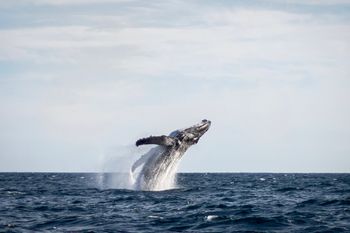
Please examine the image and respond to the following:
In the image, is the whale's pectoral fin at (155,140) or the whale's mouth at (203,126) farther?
the whale's mouth at (203,126)

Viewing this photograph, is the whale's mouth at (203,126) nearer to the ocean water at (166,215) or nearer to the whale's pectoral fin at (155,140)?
the whale's pectoral fin at (155,140)

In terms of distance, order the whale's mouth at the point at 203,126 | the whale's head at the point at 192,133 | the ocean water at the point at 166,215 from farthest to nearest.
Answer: the whale's mouth at the point at 203,126
the whale's head at the point at 192,133
the ocean water at the point at 166,215

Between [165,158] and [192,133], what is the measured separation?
2.18 m

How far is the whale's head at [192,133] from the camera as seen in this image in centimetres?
3127

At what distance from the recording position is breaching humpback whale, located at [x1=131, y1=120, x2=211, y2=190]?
101 ft

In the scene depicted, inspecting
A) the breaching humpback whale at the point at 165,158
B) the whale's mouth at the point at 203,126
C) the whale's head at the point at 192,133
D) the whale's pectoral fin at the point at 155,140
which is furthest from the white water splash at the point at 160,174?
the whale's mouth at the point at 203,126

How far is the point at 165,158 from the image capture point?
30781mm

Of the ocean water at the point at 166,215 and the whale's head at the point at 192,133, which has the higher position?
the whale's head at the point at 192,133

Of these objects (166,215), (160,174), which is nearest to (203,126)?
(160,174)

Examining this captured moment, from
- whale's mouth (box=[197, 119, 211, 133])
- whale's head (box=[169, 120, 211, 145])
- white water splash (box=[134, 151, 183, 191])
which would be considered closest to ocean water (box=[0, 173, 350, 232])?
white water splash (box=[134, 151, 183, 191])

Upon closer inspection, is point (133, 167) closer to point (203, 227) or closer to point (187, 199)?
point (187, 199)

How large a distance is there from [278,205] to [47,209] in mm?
10348

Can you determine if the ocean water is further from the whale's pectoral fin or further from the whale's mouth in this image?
the whale's mouth

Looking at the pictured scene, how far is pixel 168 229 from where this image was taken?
A: 17422mm
